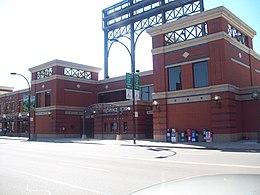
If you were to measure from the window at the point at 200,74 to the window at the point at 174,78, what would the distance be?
1.71 metres

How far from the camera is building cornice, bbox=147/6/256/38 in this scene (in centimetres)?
2575

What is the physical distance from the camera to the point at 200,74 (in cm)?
2692

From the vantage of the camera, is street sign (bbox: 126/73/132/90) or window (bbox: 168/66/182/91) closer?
street sign (bbox: 126/73/132/90)

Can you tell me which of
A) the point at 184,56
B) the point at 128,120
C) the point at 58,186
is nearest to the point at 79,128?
the point at 128,120

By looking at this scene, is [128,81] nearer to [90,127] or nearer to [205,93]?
[205,93]

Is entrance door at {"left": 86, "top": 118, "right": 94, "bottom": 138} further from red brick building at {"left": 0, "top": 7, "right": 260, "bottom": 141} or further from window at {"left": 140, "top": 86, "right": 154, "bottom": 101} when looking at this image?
window at {"left": 140, "top": 86, "right": 154, "bottom": 101}

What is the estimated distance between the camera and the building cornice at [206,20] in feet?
84.5

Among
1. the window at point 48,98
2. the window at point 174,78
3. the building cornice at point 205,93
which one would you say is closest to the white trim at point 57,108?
the window at point 48,98

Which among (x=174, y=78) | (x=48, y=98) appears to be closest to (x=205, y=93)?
(x=174, y=78)

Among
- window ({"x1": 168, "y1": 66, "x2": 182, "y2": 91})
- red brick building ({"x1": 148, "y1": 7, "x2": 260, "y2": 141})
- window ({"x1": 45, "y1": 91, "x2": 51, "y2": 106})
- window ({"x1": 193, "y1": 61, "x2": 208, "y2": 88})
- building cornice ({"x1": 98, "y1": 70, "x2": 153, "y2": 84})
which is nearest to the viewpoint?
red brick building ({"x1": 148, "y1": 7, "x2": 260, "y2": 141})

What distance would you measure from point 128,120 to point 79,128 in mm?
12479

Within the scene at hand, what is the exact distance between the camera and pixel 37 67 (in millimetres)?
47781

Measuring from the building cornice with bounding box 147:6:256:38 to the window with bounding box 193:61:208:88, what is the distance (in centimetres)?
413

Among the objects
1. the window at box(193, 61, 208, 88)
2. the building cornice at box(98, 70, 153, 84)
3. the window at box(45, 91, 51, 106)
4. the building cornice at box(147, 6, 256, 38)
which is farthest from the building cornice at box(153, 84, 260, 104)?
the window at box(45, 91, 51, 106)
